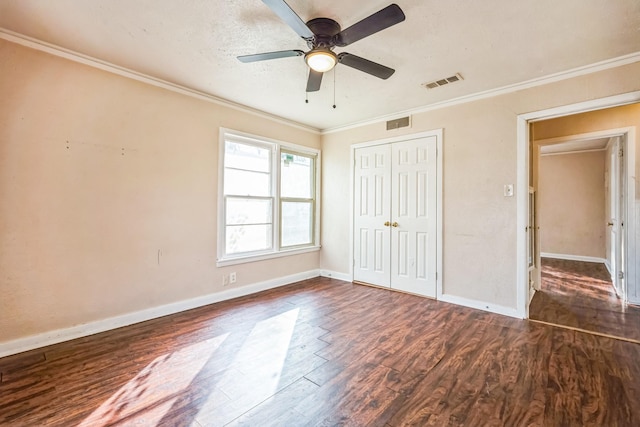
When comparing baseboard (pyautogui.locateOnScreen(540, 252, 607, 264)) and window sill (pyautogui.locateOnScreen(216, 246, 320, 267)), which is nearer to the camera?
window sill (pyautogui.locateOnScreen(216, 246, 320, 267))

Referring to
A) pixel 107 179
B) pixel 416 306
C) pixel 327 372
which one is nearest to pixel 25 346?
pixel 107 179

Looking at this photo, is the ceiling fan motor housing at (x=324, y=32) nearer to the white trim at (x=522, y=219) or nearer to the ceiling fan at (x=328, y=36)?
the ceiling fan at (x=328, y=36)

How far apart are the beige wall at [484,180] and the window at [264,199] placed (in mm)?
1885

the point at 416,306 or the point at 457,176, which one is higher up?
the point at 457,176

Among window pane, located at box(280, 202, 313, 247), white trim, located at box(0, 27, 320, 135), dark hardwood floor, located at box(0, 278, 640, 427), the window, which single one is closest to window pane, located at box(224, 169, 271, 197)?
the window

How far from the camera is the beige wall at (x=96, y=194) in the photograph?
2.42 meters

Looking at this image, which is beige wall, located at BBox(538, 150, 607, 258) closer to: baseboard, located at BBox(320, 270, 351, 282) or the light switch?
the light switch

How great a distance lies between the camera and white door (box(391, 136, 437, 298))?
3945 millimetres

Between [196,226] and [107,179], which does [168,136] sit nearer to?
[107,179]

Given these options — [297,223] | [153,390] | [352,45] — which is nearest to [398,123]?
[352,45]

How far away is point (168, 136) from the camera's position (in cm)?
329

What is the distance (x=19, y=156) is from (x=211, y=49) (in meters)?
1.87

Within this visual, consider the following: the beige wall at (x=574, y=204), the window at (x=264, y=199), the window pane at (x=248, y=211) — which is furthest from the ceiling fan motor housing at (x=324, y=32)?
the beige wall at (x=574, y=204)

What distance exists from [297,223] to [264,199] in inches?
32.8
